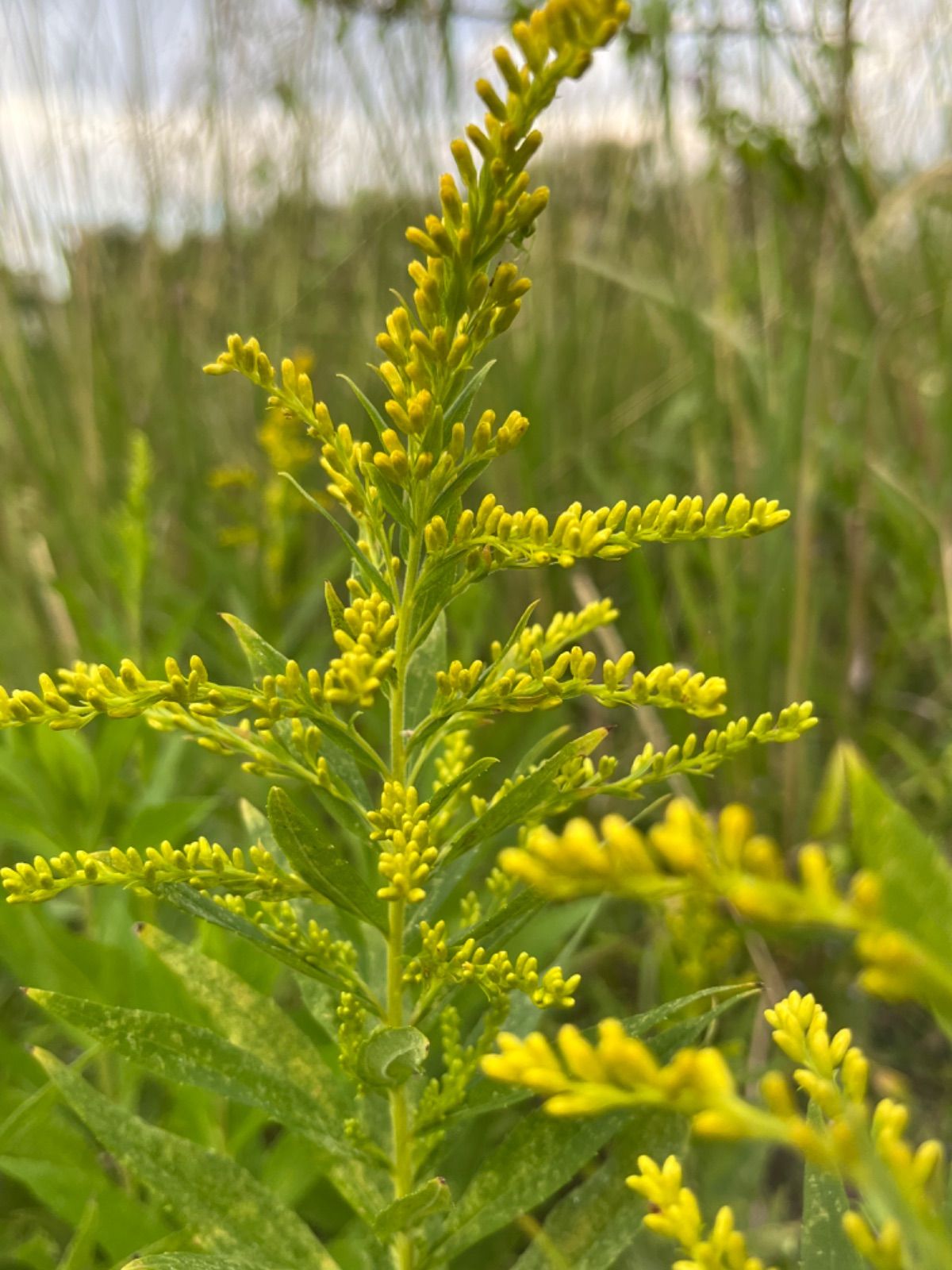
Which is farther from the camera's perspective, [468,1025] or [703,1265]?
[468,1025]

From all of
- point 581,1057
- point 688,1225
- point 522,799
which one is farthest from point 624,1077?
point 522,799

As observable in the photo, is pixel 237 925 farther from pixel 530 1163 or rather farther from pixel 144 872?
pixel 530 1163

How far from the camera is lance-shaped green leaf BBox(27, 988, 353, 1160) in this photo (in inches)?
22.6

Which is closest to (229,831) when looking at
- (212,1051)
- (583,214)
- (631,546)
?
(212,1051)

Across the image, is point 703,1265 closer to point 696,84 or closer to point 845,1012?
point 845,1012

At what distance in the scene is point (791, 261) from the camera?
2277 mm

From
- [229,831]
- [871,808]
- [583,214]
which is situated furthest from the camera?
[583,214]

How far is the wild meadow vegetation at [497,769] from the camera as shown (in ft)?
1.46

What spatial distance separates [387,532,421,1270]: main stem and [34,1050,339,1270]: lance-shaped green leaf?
Result: 73 mm

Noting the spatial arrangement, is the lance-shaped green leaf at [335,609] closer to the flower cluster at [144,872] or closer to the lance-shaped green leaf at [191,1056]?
the flower cluster at [144,872]

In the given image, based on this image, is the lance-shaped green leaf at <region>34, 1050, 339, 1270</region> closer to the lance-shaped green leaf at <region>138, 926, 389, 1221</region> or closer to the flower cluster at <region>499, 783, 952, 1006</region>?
the lance-shaped green leaf at <region>138, 926, 389, 1221</region>

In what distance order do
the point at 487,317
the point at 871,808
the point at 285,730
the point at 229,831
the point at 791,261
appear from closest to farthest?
the point at 871,808, the point at 487,317, the point at 285,730, the point at 229,831, the point at 791,261

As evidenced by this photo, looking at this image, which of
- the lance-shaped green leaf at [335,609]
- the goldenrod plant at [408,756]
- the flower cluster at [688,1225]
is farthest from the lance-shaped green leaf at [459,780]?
the flower cluster at [688,1225]

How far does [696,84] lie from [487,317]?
62.4 inches
